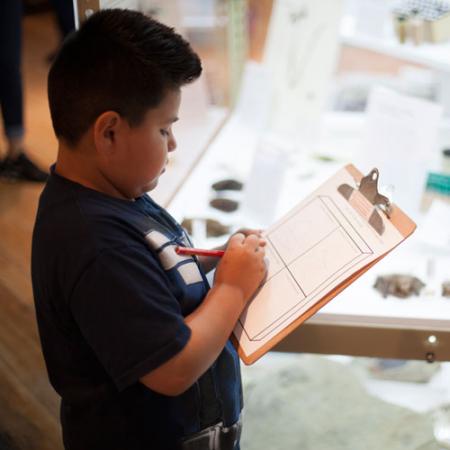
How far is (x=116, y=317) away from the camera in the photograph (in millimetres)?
708

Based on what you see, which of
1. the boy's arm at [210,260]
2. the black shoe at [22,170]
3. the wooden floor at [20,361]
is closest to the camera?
the boy's arm at [210,260]

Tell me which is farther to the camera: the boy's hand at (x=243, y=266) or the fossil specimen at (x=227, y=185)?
the fossil specimen at (x=227, y=185)

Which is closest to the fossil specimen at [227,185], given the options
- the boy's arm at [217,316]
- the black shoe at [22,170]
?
the black shoe at [22,170]

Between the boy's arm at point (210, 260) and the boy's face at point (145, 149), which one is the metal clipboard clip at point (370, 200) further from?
the boy's face at point (145, 149)

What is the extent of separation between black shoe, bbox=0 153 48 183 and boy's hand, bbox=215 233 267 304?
1355 mm

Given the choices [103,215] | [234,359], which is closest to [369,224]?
[234,359]

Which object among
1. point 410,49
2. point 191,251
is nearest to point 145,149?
point 191,251

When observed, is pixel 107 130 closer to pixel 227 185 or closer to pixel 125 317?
pixel 125 317

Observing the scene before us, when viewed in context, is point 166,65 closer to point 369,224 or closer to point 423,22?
point 369,224

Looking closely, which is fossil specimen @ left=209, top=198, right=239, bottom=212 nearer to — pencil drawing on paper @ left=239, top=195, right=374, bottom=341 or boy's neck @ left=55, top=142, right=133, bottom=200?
pencil drawing on paper @ left=239, top=195, right=374, bottom=341

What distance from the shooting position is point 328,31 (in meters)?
1.89

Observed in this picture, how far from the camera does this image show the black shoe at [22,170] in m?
2.12

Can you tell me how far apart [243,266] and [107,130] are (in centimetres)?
27

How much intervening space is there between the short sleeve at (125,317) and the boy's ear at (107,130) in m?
0.12
